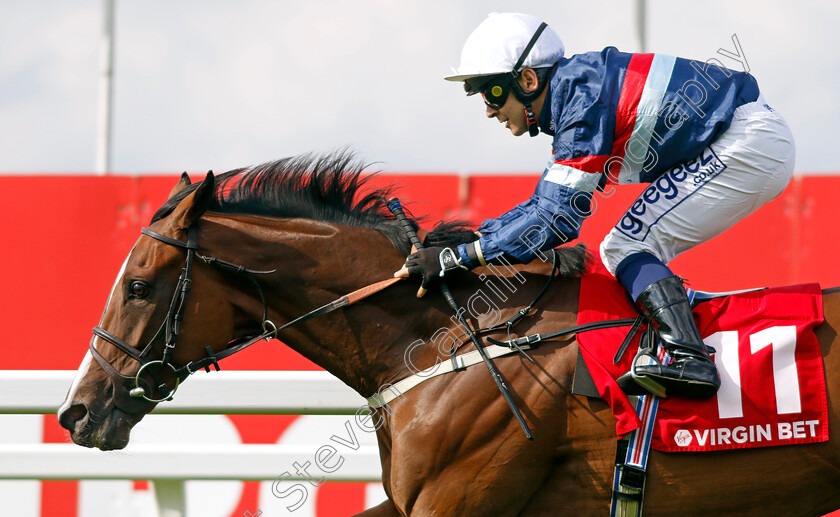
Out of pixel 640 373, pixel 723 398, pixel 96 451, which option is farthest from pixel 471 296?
pixel 96 451

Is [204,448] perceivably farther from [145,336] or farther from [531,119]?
[531,119]

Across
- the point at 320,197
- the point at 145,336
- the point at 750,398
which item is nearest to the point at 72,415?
the point at 145,336

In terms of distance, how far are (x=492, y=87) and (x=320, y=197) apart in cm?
76

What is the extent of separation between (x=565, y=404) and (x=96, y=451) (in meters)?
2.22

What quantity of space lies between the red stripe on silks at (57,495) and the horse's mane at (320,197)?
2026 mm

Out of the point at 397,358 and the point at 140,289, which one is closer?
the point at 140,289

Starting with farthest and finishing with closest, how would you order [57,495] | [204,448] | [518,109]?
[57,495] < [204,448] < [518,109]

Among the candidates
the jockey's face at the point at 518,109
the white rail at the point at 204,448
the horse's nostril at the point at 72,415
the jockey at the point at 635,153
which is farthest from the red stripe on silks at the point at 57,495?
the jockey's face at the point at 518,109

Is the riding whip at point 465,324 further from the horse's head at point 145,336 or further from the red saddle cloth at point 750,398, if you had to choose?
the horse's head at point 145,336

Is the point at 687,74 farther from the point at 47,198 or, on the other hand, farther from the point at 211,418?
the point at 47,198

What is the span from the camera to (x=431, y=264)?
3.08 m

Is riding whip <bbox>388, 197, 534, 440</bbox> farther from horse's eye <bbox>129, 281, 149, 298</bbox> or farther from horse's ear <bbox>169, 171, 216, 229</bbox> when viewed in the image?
horse's eye <bbox>129, 281, 149, 298</bbox>

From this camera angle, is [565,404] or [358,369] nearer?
[565,404]

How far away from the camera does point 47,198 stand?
5012 mm
